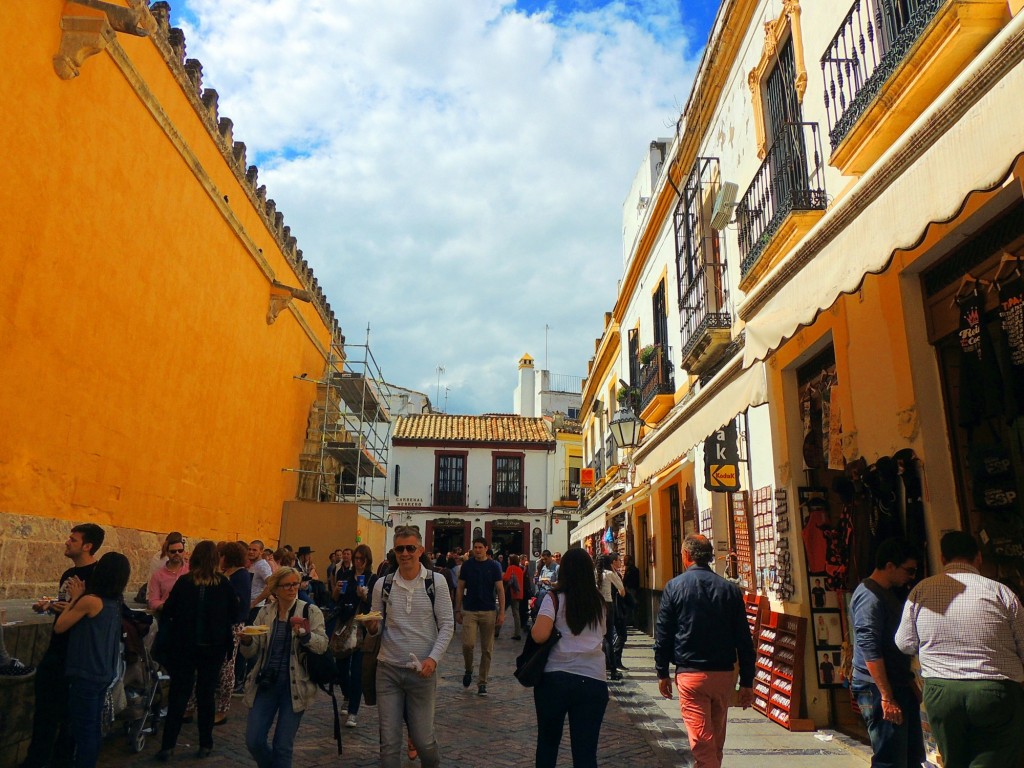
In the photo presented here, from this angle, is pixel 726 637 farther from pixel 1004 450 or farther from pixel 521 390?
pixel 521 390

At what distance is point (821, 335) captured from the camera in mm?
6293

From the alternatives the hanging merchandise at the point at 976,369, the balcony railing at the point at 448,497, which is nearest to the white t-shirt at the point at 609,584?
the hanging merchandise at the point at 976,369

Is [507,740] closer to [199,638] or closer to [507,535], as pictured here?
[199,638]

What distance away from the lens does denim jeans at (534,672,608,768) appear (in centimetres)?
374

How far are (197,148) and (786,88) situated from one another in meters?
8.26

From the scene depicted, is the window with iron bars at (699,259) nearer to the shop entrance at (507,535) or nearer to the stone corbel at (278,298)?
the stone corbel at (278,298)

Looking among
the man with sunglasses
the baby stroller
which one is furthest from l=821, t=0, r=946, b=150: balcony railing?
the man with sunglasses

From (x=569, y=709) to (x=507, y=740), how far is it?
2.53 metres

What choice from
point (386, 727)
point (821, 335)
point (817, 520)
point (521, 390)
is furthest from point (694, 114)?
point (521, 390)

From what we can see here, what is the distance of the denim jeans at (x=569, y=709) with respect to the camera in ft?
12.3

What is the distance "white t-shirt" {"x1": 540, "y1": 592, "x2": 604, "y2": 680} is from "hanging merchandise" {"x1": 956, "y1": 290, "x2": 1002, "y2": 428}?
248cm

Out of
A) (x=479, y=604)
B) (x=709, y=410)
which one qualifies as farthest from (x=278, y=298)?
(x=709, y=410)

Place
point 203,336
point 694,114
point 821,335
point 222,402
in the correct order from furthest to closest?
point 222,402 → point 203,336 → point 694,114 → point 821,335

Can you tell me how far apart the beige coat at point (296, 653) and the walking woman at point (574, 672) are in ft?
4.82
